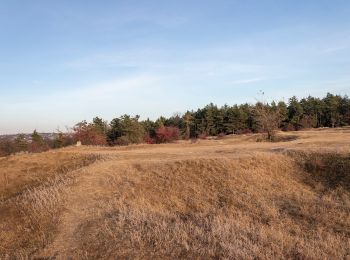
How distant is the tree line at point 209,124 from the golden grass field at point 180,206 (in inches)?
1757

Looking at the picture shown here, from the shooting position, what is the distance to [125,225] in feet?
38.1

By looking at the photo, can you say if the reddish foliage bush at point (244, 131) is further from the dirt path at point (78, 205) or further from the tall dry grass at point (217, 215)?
the dirt path at point (78, 205)

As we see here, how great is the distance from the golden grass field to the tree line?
1757 inches

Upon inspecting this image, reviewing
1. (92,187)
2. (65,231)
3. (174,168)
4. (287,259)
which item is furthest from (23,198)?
(287,259)

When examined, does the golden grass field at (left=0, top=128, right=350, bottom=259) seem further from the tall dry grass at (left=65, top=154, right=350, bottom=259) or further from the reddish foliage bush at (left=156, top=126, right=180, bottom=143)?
the reddish foliage bush at (left=156, top=126, right=180, bottom=143)

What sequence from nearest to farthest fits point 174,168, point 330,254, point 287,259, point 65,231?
point 287,259
point 330,254
point 65,231
point 174,168

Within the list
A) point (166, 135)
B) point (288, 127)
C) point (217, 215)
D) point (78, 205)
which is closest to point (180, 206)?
point (217, 215)

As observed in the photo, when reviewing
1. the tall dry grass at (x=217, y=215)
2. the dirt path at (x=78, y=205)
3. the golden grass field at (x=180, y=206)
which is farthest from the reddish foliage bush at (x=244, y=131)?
the dirt path at (x=78, y=205)

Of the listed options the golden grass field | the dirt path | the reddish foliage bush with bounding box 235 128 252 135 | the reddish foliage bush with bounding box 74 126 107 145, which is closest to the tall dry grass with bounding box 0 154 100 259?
the golden grass field

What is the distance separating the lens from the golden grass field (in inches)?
400

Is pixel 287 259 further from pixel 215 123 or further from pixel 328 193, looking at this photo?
pixel 215 123

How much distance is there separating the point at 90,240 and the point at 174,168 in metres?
8.00

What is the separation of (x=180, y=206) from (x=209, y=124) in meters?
65.6

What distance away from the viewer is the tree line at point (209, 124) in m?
68.8
